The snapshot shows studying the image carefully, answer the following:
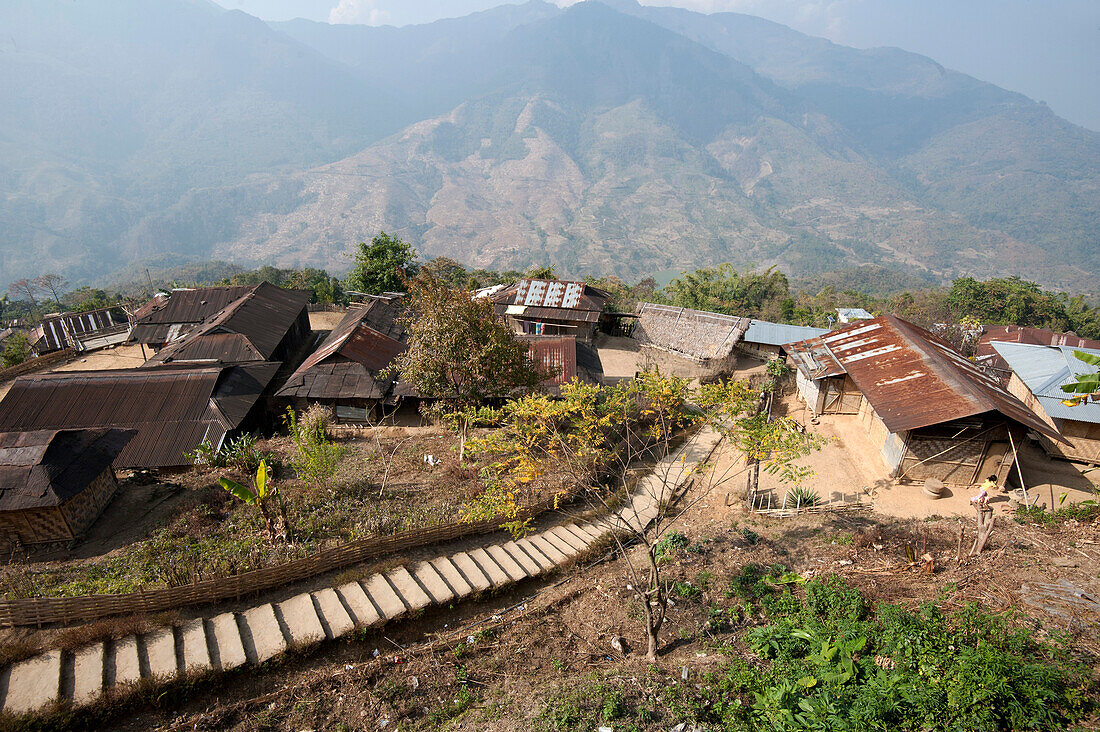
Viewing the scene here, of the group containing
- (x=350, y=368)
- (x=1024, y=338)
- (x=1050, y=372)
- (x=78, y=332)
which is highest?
(x=1024, y=338)

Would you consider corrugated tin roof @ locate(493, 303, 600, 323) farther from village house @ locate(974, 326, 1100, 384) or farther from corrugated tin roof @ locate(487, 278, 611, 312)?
village house @ locate(974, 326, 1100, 384)

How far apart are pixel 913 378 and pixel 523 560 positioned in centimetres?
1614

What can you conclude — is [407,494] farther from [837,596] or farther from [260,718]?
[837,596]

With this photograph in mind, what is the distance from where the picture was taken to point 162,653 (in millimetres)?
8789

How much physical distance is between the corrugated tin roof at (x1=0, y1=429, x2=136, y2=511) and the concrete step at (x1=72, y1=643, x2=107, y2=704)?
4635 millimetres

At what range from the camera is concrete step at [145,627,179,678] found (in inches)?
332

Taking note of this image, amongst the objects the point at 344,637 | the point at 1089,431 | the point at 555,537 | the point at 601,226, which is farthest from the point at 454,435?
the point at 601,226

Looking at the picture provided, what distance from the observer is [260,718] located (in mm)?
7789

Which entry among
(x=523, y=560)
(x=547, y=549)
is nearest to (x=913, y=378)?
(x=547, y=549)

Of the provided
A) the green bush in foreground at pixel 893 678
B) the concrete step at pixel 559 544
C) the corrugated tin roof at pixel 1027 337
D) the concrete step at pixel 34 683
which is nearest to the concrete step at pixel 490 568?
the concrete step at pixel 559 544

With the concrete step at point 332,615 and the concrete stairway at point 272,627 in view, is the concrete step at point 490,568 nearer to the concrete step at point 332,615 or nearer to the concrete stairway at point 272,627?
the concrete stairway at point 272,627

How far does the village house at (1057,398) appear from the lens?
17.2m

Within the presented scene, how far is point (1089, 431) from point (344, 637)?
2507 cm

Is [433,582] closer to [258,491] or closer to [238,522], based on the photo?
[258,491]
